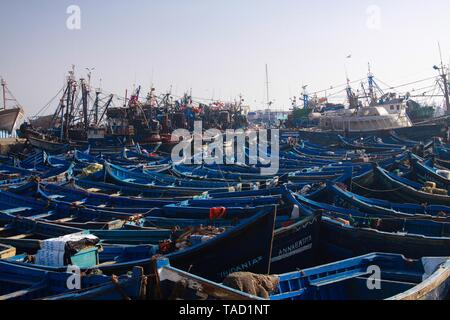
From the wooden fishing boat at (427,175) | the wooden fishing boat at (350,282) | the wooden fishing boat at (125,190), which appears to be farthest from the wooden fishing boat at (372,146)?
the wooden fishing boat at (350,282)

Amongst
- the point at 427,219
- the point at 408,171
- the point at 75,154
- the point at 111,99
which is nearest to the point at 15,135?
the point at 111,99

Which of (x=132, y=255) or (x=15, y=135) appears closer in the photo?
(x=132, y=255)

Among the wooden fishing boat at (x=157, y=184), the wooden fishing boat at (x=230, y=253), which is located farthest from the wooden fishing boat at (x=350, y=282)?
the wooden fishing boat at (x=157, y=184)

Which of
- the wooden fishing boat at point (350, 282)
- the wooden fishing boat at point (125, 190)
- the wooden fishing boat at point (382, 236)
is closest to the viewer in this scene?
the wooden fishing boat at point (350, 282)

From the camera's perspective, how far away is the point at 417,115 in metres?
43.1

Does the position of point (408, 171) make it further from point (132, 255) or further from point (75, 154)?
point (75, 154)

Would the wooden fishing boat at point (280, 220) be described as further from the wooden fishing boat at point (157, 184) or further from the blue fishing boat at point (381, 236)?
the wooden fishing boat at point (157, 184)

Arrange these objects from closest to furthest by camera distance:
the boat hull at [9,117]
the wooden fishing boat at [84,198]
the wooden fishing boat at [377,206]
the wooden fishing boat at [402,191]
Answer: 1. the wooden fishing boat at [377,206]
2. the wooden fishing boat at [402,191]
3. the wooden fishing boat at [84,198]
4. the boat hull at [9,117]

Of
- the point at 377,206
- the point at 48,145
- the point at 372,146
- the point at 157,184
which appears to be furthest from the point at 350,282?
the point at 48,145

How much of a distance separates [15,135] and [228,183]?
37364 mm

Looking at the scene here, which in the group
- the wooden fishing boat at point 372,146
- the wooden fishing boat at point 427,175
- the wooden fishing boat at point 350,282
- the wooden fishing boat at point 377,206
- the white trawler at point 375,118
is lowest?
the wooden fishing boat at point 350,282

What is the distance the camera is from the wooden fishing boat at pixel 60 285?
5.05 meters

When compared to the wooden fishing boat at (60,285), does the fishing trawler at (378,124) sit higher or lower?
higher

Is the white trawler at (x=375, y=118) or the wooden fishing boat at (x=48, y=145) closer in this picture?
the wooden fishing boat at (x=48, y=145)
